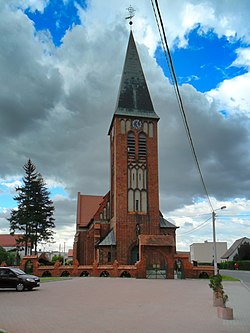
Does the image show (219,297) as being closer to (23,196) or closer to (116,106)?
(116,106)

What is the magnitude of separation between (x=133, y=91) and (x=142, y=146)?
6.71 metres

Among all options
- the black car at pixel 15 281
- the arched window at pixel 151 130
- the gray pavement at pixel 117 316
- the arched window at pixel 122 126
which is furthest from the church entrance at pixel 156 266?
the gray pavement at pixel 117 316

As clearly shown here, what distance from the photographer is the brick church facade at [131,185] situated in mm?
38938

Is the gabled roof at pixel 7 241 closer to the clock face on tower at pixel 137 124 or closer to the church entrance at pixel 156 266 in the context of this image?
the clock face on tower at pixel 137 124

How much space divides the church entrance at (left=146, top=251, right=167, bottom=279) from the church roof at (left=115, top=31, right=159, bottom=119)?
15289 millimetres

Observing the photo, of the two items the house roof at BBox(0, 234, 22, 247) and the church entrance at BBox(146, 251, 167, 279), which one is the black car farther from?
the house roof at BBox(0, 234, 22, 247)

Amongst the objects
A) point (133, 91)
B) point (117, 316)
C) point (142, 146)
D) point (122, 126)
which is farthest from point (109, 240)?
point (117, 316)

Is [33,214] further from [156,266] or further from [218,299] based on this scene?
[218,299]

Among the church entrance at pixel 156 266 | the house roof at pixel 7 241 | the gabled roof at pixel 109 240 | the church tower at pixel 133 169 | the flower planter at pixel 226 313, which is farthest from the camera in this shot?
the house roof at pixel 7 241

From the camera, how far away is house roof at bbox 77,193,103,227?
5084cm

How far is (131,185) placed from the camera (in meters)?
40.8

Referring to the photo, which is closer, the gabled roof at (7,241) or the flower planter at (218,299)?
the flower planter at (218,299)

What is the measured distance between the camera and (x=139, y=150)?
4181cm

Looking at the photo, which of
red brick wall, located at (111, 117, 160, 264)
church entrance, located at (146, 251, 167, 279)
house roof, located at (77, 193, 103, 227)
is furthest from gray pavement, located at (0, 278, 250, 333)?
house roof, located at (77, 193, 103, 227)
